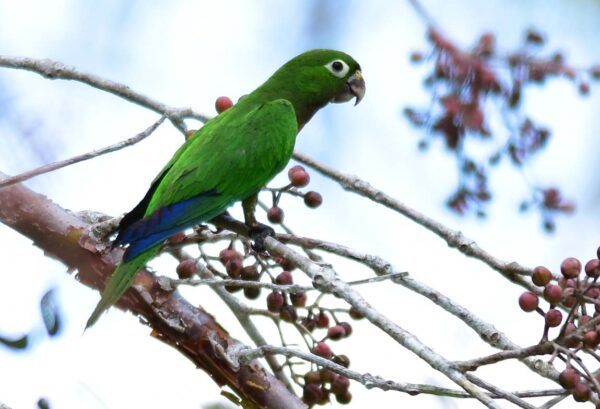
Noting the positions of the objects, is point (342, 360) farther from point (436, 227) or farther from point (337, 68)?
point (337, 68)

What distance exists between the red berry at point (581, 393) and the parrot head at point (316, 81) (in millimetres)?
3005

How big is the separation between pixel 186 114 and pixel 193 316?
0.89 m

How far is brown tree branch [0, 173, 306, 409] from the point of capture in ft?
9.64

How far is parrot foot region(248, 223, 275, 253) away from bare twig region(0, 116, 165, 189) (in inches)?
21.1

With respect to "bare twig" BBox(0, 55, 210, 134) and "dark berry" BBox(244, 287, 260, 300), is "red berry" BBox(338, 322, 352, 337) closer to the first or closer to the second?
"dark berry" BBox(244, 287, 260, 300)

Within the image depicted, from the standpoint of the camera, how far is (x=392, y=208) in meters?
3.30

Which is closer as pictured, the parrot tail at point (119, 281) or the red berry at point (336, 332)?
the parrot tail at point (119, 281)

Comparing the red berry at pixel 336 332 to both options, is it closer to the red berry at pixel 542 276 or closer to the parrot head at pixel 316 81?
the red berry at pixel 542 276

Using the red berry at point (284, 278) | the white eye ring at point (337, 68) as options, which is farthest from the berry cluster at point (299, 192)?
the white eye ring at point (337, 68)

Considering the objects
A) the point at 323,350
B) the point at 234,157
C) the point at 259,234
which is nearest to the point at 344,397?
the point at 323,350

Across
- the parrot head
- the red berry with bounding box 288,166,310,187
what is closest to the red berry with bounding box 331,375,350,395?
the red berry with bounding box 288,166,310,187

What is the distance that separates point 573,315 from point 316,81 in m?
2.85

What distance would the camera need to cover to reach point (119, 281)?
9.83 ft

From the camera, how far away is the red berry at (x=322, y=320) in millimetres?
3289
